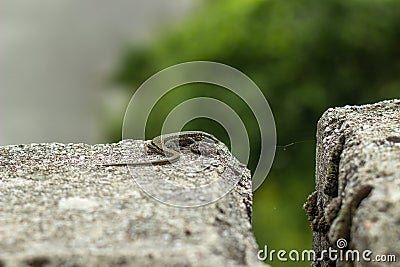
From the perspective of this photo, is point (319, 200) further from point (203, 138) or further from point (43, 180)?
point (43, 180)

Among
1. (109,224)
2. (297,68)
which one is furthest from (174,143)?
(297,68)

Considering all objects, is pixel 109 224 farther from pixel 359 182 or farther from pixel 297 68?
pixel 297 68

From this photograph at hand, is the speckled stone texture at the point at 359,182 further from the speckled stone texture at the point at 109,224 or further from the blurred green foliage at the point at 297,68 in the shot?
the blurred green foliage at the point at 297,68

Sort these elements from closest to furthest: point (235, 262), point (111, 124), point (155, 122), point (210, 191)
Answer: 1. point (235, 262)
2. point (210, 191)
3. point (155, 122)
4. point (111, 124)

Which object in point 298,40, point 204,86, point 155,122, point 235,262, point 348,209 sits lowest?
point 235,262


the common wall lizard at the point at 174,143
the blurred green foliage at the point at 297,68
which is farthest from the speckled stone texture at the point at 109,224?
the blurred green foliage at the point at 297,68

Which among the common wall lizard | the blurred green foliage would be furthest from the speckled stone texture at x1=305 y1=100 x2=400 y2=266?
the blurred green foliage

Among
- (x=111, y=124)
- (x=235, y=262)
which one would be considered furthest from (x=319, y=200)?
(x=111, y=124)

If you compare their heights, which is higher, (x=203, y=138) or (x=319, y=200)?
(x=203, y=138)
